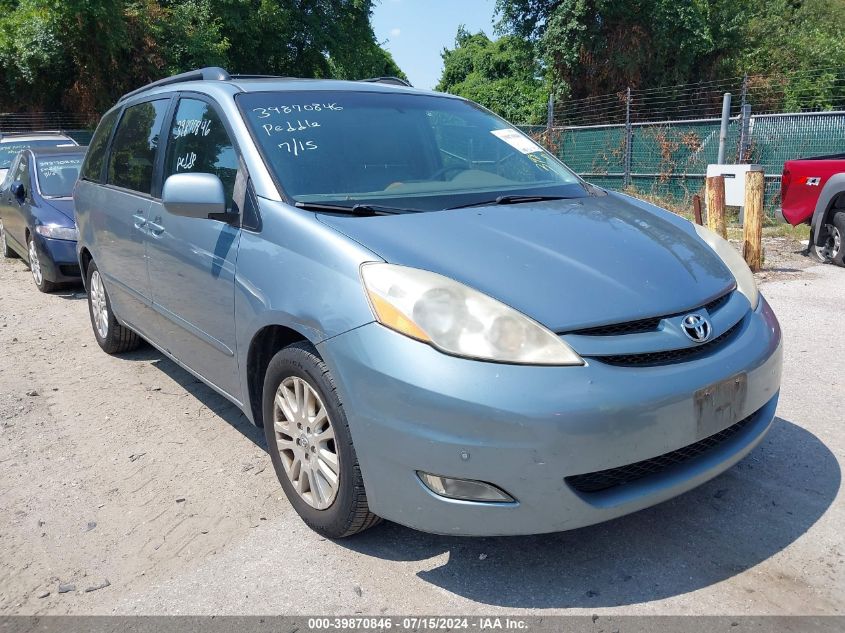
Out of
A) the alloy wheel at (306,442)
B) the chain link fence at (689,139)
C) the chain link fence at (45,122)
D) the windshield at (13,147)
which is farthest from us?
the chain link fence at (45,122)

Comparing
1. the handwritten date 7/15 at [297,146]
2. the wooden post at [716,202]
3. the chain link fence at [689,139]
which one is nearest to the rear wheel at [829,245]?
the wooden post at [716,202]

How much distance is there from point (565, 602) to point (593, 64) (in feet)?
76.9

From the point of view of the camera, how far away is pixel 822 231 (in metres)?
8.34

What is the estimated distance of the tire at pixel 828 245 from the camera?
8156 mm

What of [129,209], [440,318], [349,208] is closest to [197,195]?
[349,208]

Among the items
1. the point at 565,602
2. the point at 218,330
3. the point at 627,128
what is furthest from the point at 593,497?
the point at 627,128

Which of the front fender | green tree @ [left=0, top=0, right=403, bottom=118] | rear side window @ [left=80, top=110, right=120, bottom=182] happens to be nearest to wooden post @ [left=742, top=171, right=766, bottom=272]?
rear side window @ [left=80, top=110, right=120, bottom=182]

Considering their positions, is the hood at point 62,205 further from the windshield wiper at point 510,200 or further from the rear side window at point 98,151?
the windshield wiper at point 510,200

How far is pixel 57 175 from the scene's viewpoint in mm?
8672

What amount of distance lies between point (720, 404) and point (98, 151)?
458 cm

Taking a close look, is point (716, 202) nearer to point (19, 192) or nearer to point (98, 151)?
point (98, 151)

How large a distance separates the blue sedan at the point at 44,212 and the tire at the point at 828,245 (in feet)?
26.6

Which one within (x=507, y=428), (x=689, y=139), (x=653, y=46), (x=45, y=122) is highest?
(x=653, y=46)

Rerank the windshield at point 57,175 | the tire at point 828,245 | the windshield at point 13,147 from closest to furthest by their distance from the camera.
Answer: the tire at point 828,245 < the windshield at point 57,175 < the windshield at point 13,147
